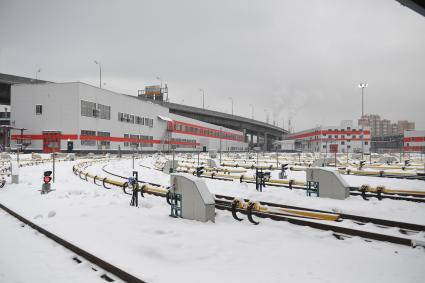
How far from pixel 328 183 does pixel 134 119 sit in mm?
59143

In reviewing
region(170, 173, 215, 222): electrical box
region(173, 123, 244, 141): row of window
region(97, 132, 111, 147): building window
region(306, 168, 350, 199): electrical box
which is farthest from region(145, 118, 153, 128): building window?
region(170, 173, 215, 222): electrical box

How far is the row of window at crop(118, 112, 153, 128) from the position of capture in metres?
62.7

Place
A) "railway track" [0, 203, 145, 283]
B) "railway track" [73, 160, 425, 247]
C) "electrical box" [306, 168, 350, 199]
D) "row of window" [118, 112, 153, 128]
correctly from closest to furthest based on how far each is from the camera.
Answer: "railway track" [0, 203, 145, 283]
"railway track" [73, 160, 425, 247]
"electrical box" [306, 168, 350, 199]
"row of window" [118, 112, 153, 128]

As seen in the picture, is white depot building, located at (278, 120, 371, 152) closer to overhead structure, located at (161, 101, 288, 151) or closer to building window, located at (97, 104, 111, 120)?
overhead structure, located at (161, 101, 288, 151)

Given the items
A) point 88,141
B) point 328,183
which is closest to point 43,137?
point 88,141

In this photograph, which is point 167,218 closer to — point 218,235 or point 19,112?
point 218,235

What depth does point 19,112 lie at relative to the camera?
177ft

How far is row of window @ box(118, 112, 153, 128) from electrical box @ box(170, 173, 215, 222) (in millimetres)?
56440

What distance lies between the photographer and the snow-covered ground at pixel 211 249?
5070 mm

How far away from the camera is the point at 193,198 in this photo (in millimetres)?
8719

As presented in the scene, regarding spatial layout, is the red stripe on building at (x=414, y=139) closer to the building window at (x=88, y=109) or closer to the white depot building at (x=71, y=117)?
the white depot building at (x=71, y=117)

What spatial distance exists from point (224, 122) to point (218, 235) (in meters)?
112

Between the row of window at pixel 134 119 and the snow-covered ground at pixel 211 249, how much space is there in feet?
178

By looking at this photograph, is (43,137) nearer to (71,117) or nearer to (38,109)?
(38,109)
